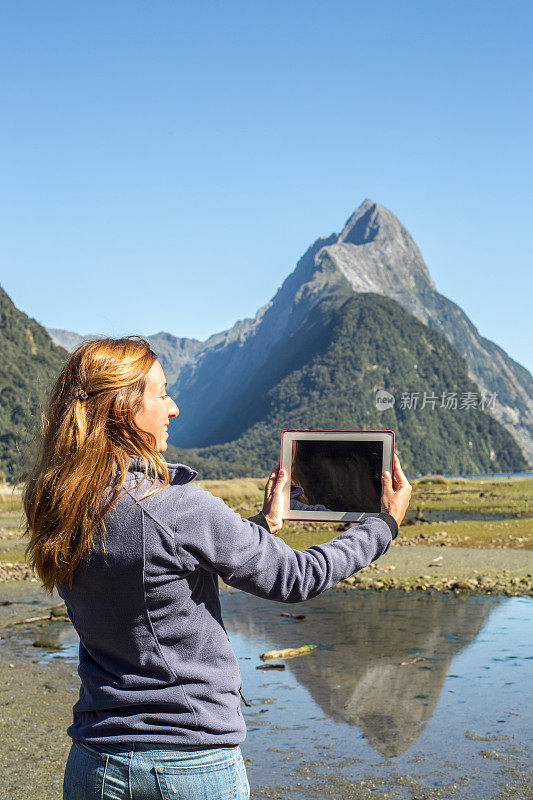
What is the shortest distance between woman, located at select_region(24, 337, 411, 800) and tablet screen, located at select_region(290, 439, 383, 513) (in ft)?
1.34

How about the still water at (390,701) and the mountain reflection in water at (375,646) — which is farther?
A: the mountain reflection in water at (375,646)

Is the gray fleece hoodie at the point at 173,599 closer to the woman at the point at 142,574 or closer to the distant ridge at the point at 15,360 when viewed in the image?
the woman at the point at 142,574

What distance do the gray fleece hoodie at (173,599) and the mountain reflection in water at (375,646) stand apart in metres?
6.65

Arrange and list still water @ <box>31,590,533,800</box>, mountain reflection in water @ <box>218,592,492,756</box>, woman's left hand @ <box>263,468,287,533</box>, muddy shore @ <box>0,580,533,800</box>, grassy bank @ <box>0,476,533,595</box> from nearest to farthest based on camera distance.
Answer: woman's left hand @ <box>263,468,287,533</box>
muddy shore @ <box>0,580,533,800</box>
still water @ <box>31,590,533,800</box>
mountain reflection in water @ <box>218,592,492,756</box>
grassy bank @ <box>0,476,533,595</box>

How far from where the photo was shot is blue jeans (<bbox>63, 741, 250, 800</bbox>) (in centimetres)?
261

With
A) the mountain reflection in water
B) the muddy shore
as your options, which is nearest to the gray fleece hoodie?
the muddy shore

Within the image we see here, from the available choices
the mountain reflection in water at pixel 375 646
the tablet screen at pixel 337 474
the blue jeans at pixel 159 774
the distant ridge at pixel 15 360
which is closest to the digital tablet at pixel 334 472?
the tablet screen at pixel 337 474

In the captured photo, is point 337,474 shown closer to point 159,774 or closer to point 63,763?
point 159,774

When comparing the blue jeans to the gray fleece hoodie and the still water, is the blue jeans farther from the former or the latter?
the still water

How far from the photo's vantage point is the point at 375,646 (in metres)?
13.8

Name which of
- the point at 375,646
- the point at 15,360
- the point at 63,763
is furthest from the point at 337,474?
the point at 15,360

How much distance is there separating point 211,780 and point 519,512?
49506mm

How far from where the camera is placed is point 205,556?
2557 mm

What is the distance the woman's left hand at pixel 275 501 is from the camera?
3.22 metres
